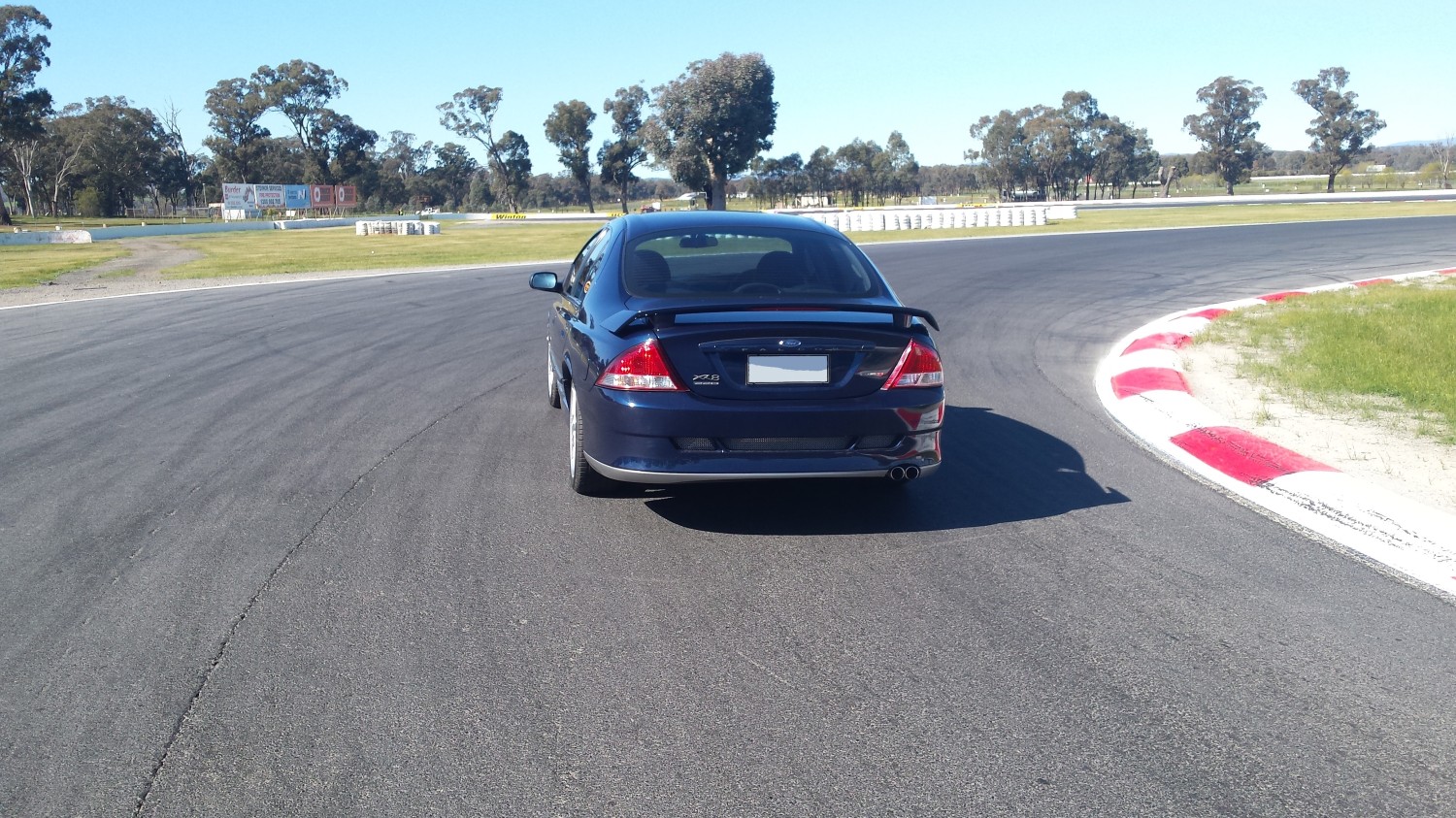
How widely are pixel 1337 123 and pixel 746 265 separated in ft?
353

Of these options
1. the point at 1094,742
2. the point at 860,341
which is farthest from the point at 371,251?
the point at 1094,742

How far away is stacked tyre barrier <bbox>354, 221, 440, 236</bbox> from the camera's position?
5000cm

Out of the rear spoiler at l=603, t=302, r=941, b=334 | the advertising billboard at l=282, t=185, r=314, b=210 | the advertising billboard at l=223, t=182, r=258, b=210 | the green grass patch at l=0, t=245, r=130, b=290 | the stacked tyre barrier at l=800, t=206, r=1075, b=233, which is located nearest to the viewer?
the rear spoiler at l=603, t=302, r=941, b=334

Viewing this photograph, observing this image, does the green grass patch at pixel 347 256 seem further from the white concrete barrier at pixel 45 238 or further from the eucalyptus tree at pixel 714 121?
the eucalyptus tree at pixel 714 121

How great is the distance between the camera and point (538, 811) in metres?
2.81

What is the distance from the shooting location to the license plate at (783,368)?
4852 mm

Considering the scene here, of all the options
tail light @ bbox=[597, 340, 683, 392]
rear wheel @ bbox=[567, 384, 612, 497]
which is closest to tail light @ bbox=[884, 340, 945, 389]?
tail light @ bbox=[597, 340, 683, 392]

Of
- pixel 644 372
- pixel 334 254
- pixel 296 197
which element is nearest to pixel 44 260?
pixel 334 254

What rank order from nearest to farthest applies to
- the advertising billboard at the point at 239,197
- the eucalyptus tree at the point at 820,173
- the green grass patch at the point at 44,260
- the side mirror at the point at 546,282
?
the side mirror at the point at 546,282 < the green grass patch at the point at 44,260 < the advertising billboard at the point at 239,197 < the eucalyptus tree at the point at 820,173

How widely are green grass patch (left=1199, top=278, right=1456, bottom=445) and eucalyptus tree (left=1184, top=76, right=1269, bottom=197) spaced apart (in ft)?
311

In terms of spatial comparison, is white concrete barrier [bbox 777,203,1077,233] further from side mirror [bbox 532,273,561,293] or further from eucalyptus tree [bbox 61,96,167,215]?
eucalyptus tree [bbox 61,96,167,215]

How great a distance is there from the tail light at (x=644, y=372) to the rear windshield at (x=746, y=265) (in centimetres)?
69

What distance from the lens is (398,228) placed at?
168 feet

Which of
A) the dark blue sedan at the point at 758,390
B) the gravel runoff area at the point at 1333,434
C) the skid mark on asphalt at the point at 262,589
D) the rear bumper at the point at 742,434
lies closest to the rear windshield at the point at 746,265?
the dark blue sedan at the point at 758,390
